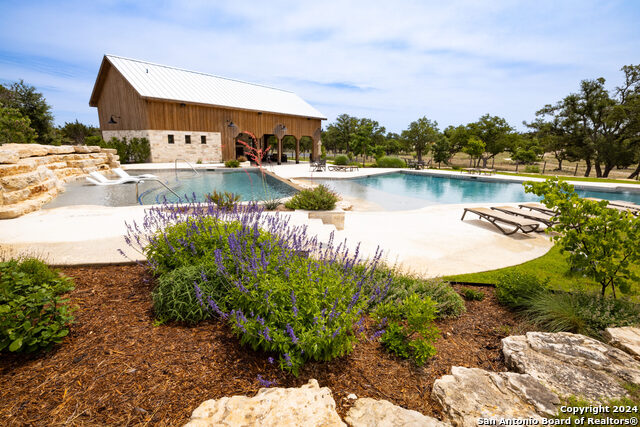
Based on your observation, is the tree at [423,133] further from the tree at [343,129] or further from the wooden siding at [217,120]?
the wooden siding at [217,120]

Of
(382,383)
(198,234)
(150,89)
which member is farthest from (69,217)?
(150,89)

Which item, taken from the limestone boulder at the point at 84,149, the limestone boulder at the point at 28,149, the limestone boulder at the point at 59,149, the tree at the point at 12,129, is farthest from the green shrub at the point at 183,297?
the tree at the point at 12,129

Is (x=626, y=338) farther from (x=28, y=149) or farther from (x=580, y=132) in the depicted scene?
(x=580, y=132)

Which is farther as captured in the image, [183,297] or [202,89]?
[202,89]

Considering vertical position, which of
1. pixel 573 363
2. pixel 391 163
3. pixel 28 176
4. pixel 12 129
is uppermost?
pixel 12 129

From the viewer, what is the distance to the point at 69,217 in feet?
17.9

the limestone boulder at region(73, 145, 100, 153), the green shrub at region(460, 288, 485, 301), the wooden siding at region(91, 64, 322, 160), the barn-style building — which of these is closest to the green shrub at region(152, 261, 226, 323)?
the green shrub at region(460, 288, 485, 301)

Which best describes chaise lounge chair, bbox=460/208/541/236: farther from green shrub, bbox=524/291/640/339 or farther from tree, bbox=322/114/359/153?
tree, bbox=322/114/359/153

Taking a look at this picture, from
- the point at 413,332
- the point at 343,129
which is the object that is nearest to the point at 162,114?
the point at 413,332

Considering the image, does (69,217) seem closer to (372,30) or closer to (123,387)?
(123,387)

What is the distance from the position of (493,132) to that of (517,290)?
33484 millimetres

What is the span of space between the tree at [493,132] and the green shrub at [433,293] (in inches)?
1277

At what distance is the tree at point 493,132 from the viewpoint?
1188 inches

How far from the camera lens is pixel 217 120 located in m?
21.8
